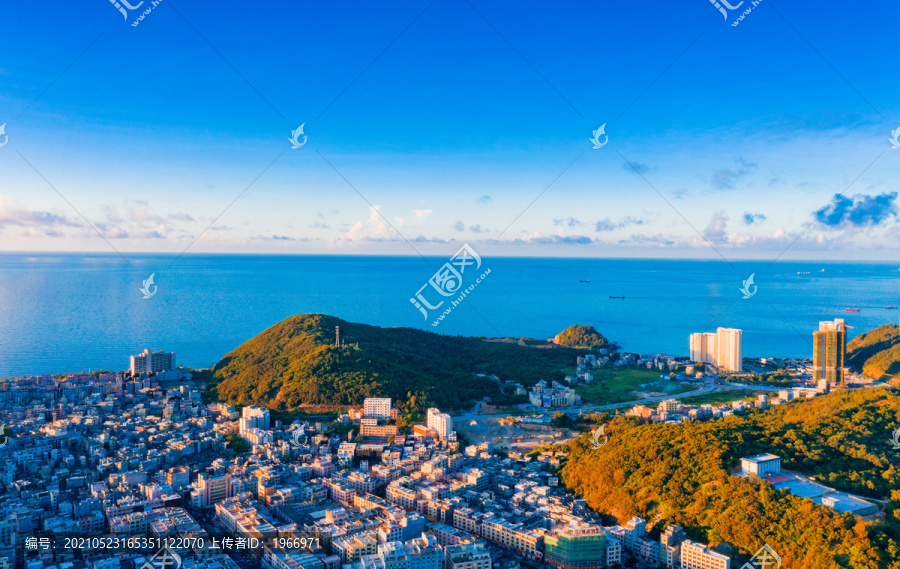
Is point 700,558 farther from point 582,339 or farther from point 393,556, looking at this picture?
point 582,339

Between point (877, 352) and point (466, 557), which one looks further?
point (877, 352)

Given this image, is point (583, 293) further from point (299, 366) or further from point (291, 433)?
point (291, 433)

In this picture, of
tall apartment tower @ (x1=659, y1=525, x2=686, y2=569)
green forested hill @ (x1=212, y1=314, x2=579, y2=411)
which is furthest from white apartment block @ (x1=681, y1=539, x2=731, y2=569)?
green forested hill @ (x1=212, y1=314, x2=579, y2=411)

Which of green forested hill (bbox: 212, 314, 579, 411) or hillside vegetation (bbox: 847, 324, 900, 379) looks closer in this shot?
green forested hill (bbox: 212, 314, 579, 411)

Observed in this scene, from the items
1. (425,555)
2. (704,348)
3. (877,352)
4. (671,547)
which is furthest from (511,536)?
(877,352)

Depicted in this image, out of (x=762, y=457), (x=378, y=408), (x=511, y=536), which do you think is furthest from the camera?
(x=378, y=408)

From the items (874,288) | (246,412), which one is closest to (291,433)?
(246,412)

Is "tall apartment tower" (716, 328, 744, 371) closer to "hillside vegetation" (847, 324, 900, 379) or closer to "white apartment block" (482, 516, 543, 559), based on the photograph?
"hillside vegetation" (847, 324, 900, 379)
